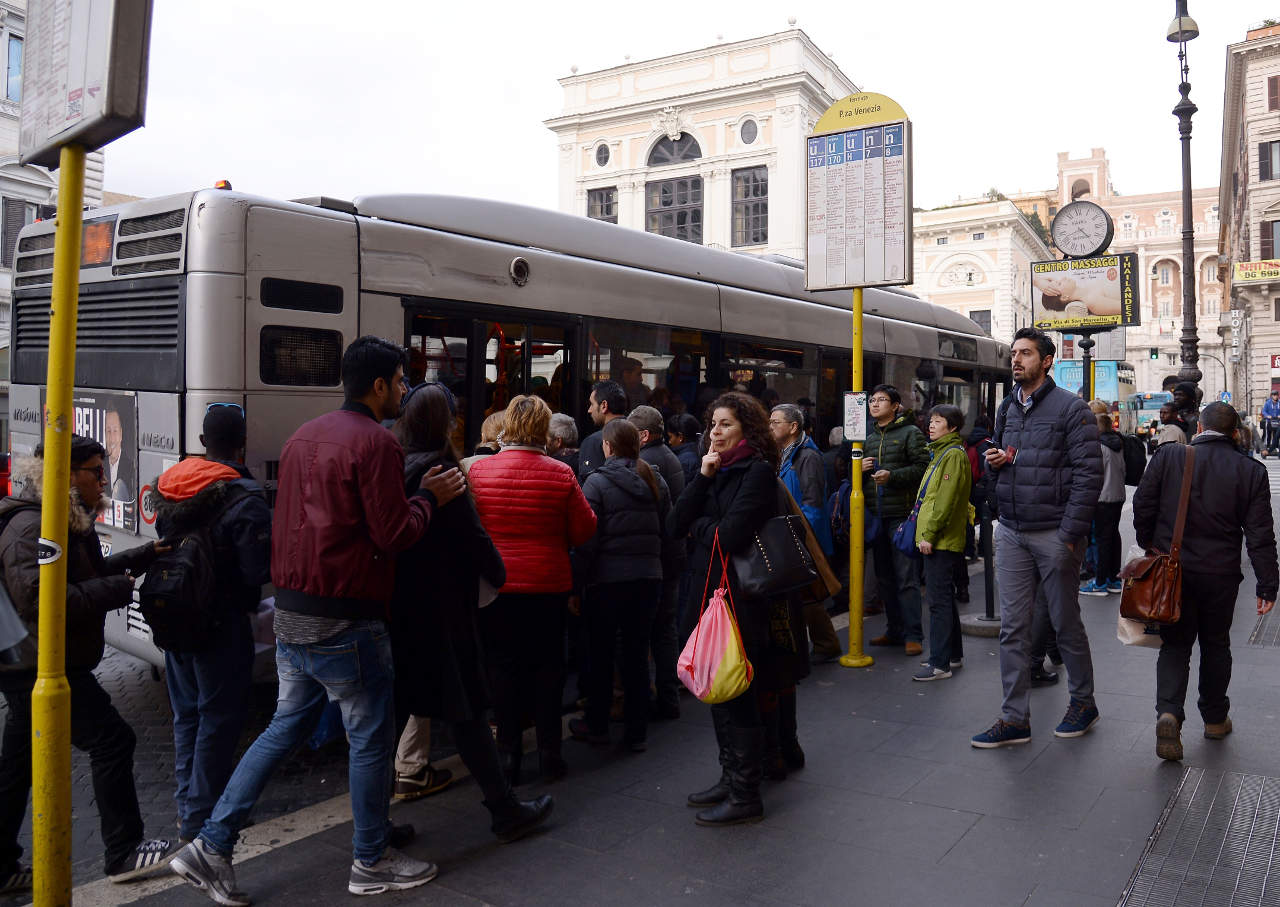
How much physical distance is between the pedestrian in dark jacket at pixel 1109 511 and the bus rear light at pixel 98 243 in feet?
26.0

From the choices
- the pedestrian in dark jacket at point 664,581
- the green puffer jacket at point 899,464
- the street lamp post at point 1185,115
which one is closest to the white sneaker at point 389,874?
the pedestrian in dark jacket at point 664,581

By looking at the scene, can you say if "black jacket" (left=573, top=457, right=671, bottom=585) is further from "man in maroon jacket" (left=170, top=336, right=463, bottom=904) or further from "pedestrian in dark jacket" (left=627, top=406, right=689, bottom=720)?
"man in maroon jacket" (left=170, top=336, right=463, bottom=904)

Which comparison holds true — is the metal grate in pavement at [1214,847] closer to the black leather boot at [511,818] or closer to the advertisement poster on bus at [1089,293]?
the black leather boot at [511,818]

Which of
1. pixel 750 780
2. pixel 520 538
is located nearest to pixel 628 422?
pixel 520 538

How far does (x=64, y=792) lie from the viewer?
2961 mm

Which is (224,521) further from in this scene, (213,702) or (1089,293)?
(1089,293)

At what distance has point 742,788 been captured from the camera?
13.8 ft

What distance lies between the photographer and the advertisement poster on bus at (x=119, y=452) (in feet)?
17.8

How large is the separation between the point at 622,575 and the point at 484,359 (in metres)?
1.99

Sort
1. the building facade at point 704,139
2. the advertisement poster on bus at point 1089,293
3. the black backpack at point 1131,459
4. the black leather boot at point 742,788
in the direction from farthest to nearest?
the building facade at point 704,139 < the advertisement poster on bus at point 1089,293 < the black backpack at point 1131,459 < the black leather boot at point 742,788

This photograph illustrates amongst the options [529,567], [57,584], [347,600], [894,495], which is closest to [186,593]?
[347,600]

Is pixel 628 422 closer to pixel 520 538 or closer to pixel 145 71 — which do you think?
pixel 520 538

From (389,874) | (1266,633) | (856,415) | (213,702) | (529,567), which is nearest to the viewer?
(389,874)

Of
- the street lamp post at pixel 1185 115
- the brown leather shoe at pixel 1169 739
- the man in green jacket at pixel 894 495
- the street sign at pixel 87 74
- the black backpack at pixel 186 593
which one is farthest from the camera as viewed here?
the street lamp post at pixel 1185 115
